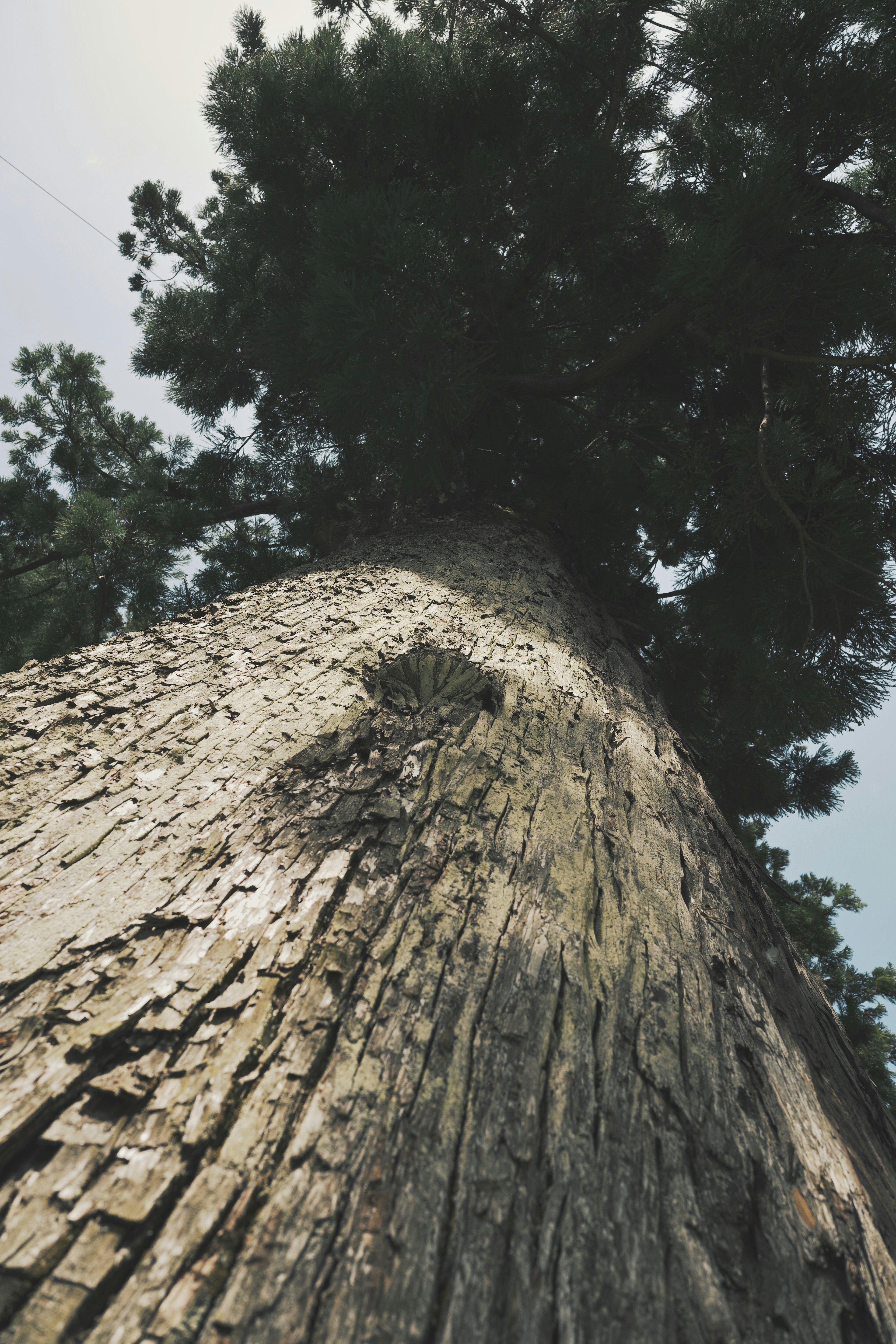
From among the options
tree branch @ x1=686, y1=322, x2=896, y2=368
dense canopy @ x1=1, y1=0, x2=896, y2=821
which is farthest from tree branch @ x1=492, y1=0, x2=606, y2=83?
tree branch @ x1=686, y1=322, x2=896, y2=368

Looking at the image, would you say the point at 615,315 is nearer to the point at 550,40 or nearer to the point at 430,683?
the point at 550,40

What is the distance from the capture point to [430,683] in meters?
1.36

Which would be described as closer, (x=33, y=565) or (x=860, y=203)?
(x=860, y=203)

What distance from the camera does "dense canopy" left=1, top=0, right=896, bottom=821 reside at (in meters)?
1.98

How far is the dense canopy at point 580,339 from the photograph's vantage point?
1980mm

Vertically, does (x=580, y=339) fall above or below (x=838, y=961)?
below

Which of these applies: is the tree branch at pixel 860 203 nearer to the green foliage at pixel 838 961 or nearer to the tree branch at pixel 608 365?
the tree branch at pixel 608 365

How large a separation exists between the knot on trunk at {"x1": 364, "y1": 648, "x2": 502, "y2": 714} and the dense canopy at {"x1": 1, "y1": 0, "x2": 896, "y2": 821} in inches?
41.0

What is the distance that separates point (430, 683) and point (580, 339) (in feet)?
8.31

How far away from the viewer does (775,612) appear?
2184 millimetres

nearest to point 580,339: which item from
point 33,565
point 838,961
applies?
point 33,565

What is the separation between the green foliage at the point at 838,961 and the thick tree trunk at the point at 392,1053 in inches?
185

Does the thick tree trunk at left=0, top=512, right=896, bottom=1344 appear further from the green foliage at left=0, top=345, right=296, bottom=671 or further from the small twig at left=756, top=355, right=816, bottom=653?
the green foliage at left=0, top=345, right=296, bottom=671

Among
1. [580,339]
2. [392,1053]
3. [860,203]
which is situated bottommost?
[392,1053]
